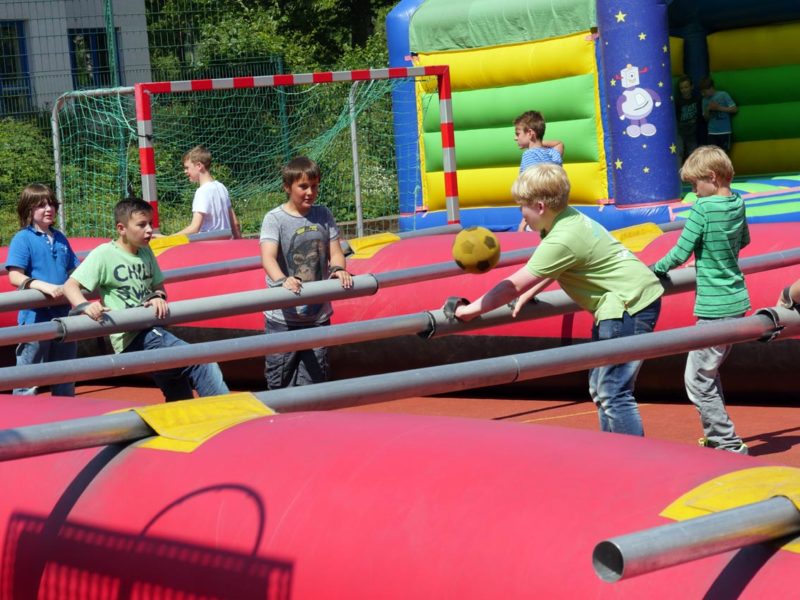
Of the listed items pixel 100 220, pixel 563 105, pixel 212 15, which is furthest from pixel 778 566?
pixel 212 15

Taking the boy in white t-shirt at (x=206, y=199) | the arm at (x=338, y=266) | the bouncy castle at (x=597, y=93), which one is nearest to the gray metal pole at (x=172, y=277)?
the arm at (x=338, y=266)

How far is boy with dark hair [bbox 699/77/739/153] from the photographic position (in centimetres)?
1516

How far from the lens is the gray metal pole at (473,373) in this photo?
3.04 m

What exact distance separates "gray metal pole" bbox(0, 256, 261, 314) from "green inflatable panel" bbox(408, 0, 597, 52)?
6335 mm

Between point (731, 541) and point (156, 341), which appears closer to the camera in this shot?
point (731, 541)

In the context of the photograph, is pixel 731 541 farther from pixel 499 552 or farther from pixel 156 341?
pixel 156 341

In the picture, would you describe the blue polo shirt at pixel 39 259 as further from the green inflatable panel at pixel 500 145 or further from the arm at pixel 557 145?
the green inflatable panel at pixel 500 145

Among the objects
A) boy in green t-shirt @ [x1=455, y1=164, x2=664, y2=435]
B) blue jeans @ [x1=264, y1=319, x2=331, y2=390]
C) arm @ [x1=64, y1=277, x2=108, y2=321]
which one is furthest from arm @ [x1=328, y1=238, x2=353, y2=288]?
arm @ [x1=64, y1=277, x2=108, y2=321]

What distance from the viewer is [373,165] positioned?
17.0m

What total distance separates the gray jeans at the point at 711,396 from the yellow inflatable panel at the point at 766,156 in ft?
32.4

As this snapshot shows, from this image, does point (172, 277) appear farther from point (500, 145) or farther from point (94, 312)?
point (500, 145)

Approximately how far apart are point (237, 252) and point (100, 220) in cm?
685

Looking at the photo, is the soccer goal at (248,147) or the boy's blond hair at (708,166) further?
the soccer goal at (248,147)

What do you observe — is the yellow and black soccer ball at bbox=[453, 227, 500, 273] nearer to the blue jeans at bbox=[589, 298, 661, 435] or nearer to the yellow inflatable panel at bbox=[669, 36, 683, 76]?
the blue jeans at bbox=[589, 298, 661, 435]
